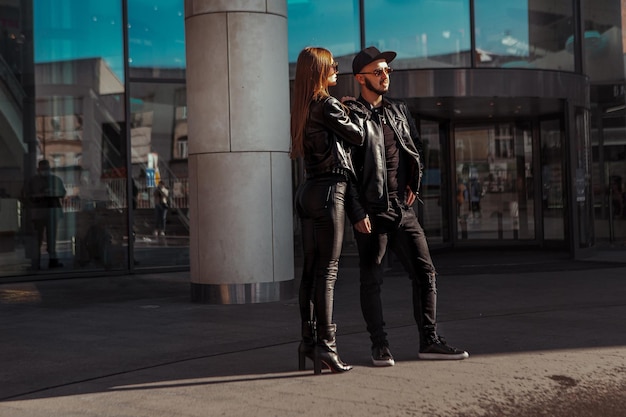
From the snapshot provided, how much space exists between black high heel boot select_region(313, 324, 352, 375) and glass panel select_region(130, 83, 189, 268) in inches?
343

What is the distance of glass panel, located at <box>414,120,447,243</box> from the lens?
1554cm

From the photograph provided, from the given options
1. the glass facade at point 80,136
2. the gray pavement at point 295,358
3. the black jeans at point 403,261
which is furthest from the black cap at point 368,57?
the glass facade at point 80,136

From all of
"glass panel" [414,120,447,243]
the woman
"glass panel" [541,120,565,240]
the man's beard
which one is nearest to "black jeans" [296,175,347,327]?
the woman

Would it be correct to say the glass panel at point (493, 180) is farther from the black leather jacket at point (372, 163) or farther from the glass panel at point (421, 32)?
the black leather jacket at point (372, 163)

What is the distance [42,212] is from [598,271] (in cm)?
796

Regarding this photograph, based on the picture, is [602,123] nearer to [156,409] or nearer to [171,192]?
[171,192]

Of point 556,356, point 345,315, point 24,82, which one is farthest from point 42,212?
point 556,356

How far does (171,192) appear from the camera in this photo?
46.5 ft

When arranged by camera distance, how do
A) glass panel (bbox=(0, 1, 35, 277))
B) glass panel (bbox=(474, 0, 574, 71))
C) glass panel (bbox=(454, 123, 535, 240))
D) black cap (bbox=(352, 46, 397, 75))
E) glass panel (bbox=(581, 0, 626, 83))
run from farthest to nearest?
glass panel (bbox=(454, 123, 535, 240)) → glass panel (bbox=(581, 0, 626, 83)) → glass panel (bbox=(474, 0, 574, 71)) → glass panel (bbox=(0, 1, 35, 277)) → black cap (bbox=(352, 46, 397, 75))

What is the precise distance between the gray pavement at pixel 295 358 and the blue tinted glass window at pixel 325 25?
4.28 m

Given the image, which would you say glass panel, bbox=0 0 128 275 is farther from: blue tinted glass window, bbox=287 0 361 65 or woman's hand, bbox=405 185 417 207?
woman's hand, bbox=405 185 417 207

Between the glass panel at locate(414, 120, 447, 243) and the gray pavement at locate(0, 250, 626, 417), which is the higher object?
the glass panel at locate(414, 120, 447, 243)

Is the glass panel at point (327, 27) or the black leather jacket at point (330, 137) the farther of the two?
the glass panel at point (327, 27)

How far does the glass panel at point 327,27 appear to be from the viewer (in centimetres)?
1294
